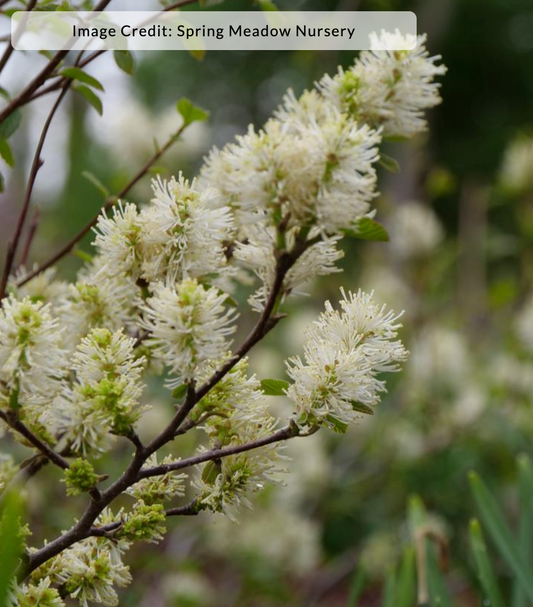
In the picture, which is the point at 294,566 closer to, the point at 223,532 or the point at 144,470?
the point at 223,532

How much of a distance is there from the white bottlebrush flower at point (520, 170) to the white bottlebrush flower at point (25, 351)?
164cm

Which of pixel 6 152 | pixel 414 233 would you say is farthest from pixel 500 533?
pixel 414 233

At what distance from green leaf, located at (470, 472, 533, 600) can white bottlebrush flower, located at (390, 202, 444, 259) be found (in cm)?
108

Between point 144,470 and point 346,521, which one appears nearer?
point 144,470

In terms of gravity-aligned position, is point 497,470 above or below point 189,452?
above

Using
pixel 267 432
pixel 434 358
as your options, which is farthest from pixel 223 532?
pixel 267 432

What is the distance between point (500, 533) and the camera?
0.90 metres

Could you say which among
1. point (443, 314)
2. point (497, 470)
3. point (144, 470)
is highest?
point (443, 314)

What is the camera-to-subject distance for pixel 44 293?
757 millimetres

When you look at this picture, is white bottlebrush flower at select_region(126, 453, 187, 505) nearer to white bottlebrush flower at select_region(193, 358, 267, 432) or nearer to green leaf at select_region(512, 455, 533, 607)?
white bottlebrush flower at select_region(193, 358, 267, 432)

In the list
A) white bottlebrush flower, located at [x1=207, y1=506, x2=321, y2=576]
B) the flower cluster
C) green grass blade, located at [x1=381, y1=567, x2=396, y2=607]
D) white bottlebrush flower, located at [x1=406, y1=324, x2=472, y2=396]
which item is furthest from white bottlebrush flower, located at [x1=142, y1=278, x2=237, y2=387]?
white bottlebrush flower, located at [x1=406, y1=324, x2=472, y2=396]

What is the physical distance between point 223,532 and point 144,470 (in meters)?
1.29

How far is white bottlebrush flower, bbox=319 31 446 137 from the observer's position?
608mm

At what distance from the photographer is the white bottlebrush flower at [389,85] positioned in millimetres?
608
